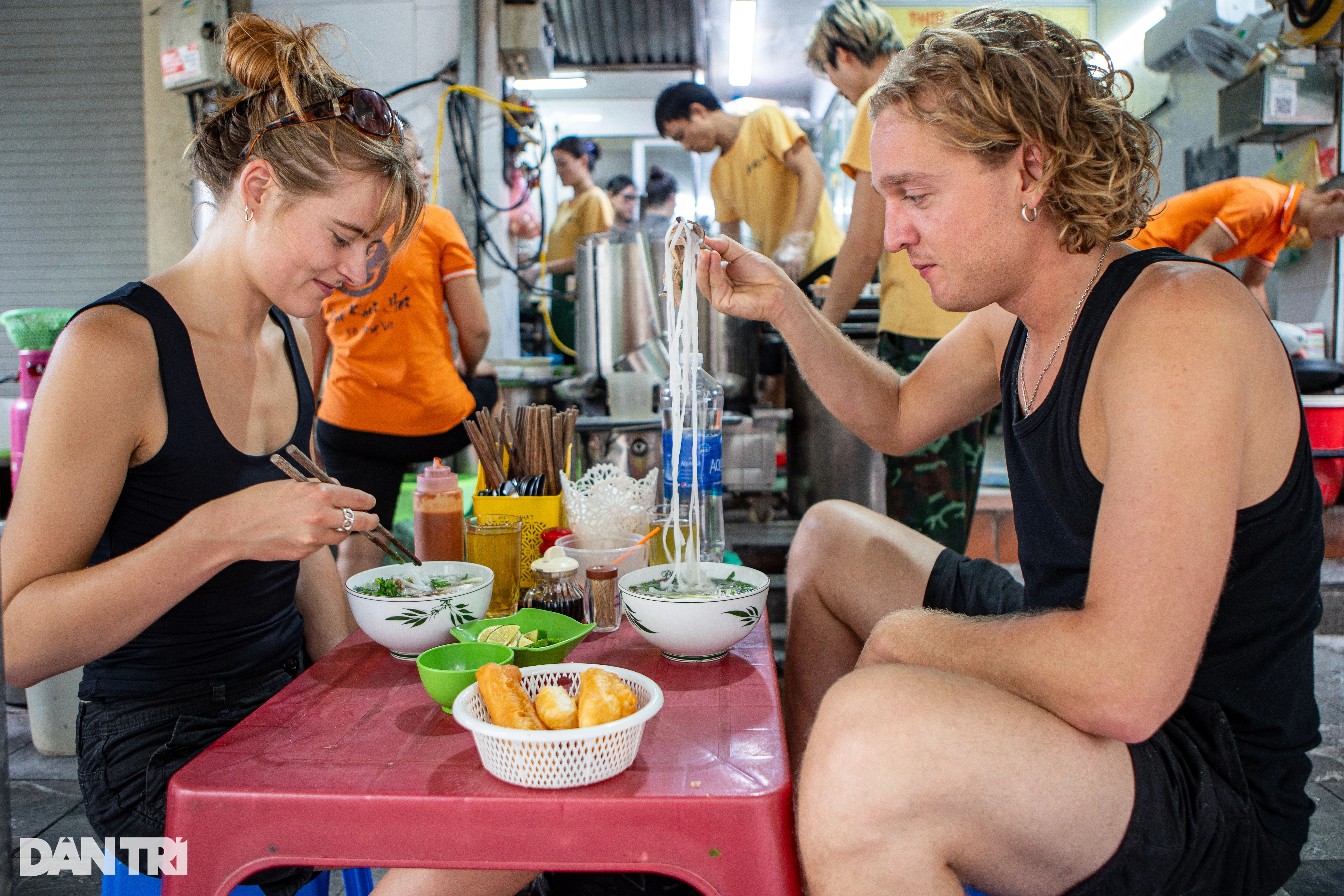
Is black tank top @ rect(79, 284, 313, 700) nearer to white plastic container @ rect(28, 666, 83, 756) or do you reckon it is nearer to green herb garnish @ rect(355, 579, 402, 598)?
green herb garnish @ rect(355, 579, 402, 598)

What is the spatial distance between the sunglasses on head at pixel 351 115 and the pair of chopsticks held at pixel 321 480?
1.73 ft

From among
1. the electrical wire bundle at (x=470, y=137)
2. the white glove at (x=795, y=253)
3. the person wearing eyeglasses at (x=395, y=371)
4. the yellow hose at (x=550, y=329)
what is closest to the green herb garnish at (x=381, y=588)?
the person wearing eyeglasses at (x=395, y=371)

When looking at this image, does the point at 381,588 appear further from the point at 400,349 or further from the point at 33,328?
the point at 33,328

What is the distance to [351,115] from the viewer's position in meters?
1.47

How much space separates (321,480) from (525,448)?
19.7 inches

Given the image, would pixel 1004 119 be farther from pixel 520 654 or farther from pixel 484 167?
pixel 484 167

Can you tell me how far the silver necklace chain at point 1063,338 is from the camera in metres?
1.33

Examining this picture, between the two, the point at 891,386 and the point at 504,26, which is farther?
the point at 504,26

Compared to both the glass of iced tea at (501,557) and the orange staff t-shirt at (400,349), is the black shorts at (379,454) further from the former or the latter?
the glass of iced tea at (501,557)

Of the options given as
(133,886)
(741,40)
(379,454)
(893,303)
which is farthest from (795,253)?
(741,40)

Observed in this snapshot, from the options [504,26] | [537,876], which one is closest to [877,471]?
[537,876]

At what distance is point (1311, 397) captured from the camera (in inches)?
150

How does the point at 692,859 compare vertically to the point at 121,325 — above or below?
below

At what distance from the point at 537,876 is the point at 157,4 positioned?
4.84m
